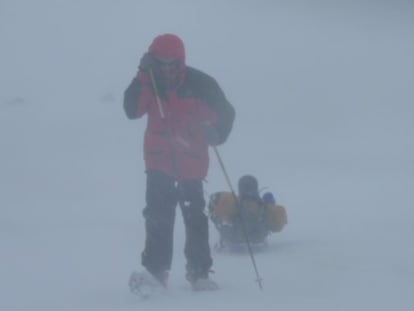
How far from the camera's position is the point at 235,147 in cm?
1756

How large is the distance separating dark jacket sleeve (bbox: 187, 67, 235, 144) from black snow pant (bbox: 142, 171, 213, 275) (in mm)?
347

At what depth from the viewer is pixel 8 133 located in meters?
18.5

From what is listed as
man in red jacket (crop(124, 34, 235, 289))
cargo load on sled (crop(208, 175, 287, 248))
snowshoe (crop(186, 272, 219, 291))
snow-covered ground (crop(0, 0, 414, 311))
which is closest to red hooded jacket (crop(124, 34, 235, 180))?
man in red jacket (crop(124, 34, 235, 289))

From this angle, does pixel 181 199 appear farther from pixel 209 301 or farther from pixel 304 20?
pixel 304 20

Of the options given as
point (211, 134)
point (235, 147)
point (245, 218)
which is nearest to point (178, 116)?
point (211, 134)

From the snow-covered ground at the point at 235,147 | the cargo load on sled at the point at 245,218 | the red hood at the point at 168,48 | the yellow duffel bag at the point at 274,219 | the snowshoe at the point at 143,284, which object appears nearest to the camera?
the snowshoe at the point at 143,284

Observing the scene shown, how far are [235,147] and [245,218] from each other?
32.0 feet

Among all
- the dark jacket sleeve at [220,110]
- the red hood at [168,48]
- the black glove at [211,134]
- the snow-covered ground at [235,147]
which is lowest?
the snow-covered ground at [235,147]

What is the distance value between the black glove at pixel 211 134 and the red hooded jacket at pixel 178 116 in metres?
0.02

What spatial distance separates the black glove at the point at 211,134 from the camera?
595 cm

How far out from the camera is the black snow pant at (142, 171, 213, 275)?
19.8 ft

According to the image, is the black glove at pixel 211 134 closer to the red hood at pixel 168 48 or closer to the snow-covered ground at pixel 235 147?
the red hood at pixel 168 48

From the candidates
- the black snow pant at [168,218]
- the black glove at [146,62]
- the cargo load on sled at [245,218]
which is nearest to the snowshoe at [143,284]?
the black snow pant at [168,218]

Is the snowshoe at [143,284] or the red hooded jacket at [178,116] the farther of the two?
the red hooded jacket at [178,116]
